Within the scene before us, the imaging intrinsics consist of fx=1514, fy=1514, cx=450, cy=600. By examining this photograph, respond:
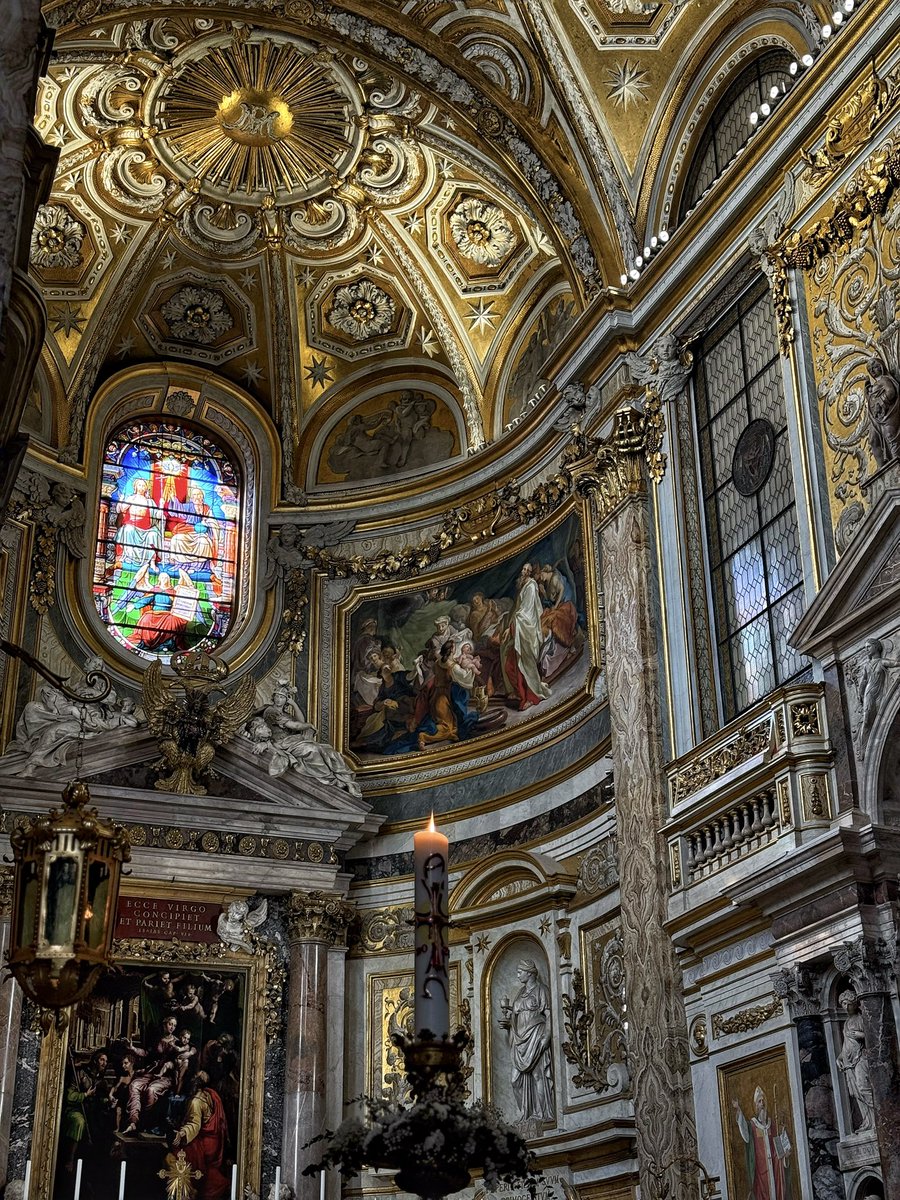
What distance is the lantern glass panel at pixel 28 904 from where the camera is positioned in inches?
332

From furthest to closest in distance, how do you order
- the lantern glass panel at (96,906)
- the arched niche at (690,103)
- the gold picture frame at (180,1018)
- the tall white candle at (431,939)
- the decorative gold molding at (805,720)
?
the gold picture frame at (180,1018) < the arched niche at (690,103) < the decorative gold molding at (805,720) < the lantern glass panel at (96,906) < the tall white candle at (431,939)

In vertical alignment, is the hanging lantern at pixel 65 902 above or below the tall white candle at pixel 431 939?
above

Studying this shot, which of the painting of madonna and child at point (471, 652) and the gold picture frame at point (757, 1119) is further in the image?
the painting of madonna and child at point (471, 652)

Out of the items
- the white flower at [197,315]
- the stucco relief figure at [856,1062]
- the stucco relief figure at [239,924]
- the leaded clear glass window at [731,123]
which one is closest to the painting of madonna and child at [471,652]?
the stucco relief figure at [239,924]

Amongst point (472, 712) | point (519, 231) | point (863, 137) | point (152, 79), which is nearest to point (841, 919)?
point (863, 137)

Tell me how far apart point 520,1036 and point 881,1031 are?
18.3 feet

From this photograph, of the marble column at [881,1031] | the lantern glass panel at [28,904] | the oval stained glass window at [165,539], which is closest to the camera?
the lantern glass panel at [28,904]

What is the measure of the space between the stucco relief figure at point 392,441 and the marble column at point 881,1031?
10.0m

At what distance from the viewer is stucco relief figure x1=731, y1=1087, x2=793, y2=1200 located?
1020 cm

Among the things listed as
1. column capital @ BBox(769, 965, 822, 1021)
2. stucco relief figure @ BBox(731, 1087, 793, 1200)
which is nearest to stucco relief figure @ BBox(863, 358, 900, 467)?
column capital @ BBox(769, 965, 822, 1021)

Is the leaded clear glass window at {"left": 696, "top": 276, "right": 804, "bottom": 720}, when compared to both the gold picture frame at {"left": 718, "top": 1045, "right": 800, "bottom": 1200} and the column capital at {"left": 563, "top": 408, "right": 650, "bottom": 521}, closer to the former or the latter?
the column capital at {"left": 563, "top": 408, "right": 650, "bottom": 521}

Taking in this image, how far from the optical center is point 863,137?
1118 centimetres

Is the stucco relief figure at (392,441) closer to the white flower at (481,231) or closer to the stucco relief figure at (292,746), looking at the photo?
the white flower at (481,231)

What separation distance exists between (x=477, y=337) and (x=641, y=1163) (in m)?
9.91
